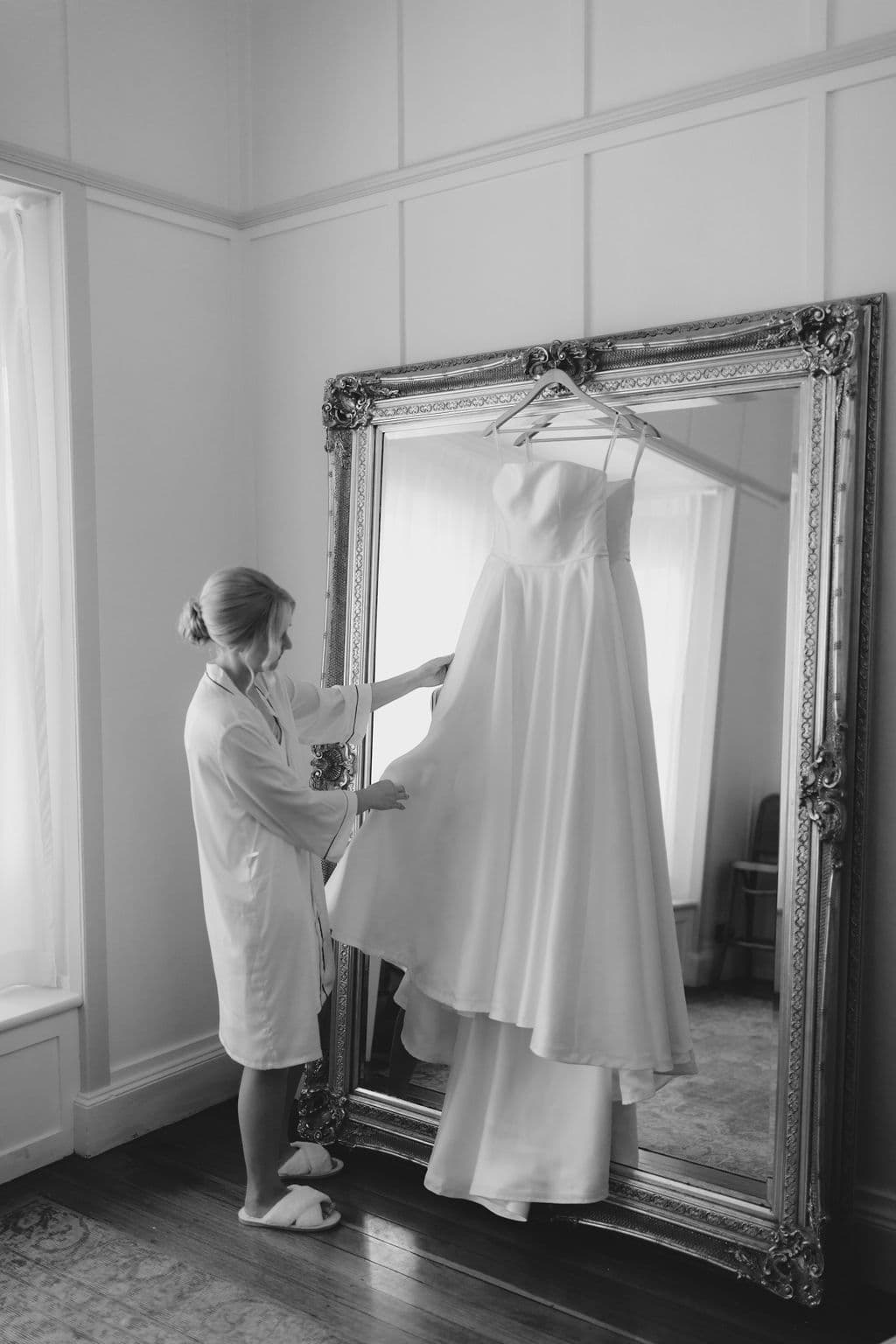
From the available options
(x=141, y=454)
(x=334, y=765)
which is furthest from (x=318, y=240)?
(x=334, y=765)

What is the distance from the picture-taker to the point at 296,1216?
9.09 ft

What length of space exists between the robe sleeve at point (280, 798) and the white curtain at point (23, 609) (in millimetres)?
779

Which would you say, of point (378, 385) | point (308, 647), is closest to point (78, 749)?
point (308, 647)

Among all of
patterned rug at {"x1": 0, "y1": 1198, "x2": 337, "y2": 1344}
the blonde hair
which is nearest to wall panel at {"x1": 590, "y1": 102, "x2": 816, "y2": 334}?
the blonde hair

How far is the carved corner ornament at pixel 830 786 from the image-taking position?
8.03 ft

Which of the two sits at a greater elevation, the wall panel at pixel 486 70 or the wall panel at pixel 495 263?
the wall panel at pixel 486 70

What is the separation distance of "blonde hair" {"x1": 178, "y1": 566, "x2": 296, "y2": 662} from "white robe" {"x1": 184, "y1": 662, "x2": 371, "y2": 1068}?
10cm

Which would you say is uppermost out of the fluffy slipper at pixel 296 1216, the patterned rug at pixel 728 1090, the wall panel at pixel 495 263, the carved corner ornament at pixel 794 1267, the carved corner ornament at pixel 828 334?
the wall panel at pixel 495 263

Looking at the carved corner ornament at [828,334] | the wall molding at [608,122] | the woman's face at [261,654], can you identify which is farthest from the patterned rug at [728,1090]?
the wall molding at [608,122]

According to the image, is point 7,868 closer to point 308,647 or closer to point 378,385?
point 308,647

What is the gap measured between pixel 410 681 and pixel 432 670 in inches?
2.5

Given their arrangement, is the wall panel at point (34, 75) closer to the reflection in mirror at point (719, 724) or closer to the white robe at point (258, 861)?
the white robe at point (258, 861)

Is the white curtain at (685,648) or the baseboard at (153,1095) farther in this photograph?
the baseboard at (153,1095)

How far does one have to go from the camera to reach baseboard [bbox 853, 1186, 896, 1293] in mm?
2520
